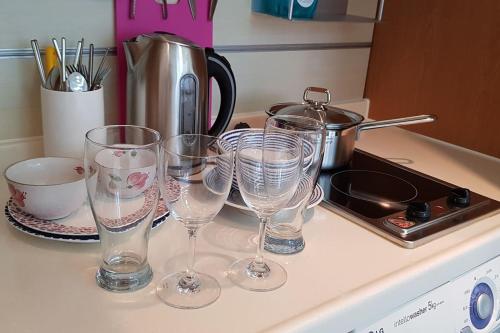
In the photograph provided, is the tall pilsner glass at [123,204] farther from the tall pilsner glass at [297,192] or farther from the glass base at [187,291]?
the tall pilsner glass at [297,192]

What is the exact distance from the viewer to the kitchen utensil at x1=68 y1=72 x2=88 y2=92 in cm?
85

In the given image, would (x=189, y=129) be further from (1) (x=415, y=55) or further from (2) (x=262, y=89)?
(1) (x=415, y=55)

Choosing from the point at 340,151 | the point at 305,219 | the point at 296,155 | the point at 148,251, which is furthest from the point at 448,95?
the point at 148,251

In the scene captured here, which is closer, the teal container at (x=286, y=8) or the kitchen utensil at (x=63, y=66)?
the kitchen utensil at (x=63, y=66)

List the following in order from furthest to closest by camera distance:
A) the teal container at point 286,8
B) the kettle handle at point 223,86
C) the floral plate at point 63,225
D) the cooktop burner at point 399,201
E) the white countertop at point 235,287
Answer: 1. the teal container at point 286,8
2. the kettle handle at point 223,86
3. the cooktop burner at point 399,201
4. the floral plate at point 63,225
5. the white countertop at point 235,287

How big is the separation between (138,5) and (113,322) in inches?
25.0

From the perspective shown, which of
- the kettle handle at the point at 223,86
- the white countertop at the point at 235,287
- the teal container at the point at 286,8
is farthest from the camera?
the teal container at the point at 286,8

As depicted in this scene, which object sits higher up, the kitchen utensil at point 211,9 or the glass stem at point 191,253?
the kitchen utensil at point 211,9

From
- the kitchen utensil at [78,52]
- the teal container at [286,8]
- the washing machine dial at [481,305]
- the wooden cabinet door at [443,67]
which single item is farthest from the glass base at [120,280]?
the wooden cabinet door at [443,67]

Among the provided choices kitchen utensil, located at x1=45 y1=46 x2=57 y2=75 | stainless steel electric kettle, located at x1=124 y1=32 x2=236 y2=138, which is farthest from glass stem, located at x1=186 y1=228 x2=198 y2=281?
kitchen utensil, located at x1=45 y1=46 x2=57 y2=75

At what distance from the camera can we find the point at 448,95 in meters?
1.28

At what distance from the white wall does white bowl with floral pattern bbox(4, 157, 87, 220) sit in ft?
0.63

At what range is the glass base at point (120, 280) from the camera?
62 cm

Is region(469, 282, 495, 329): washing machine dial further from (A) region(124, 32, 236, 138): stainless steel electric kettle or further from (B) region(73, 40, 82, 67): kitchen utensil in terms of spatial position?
(B) region(73, 40, 82, 67): kitchen utensil
